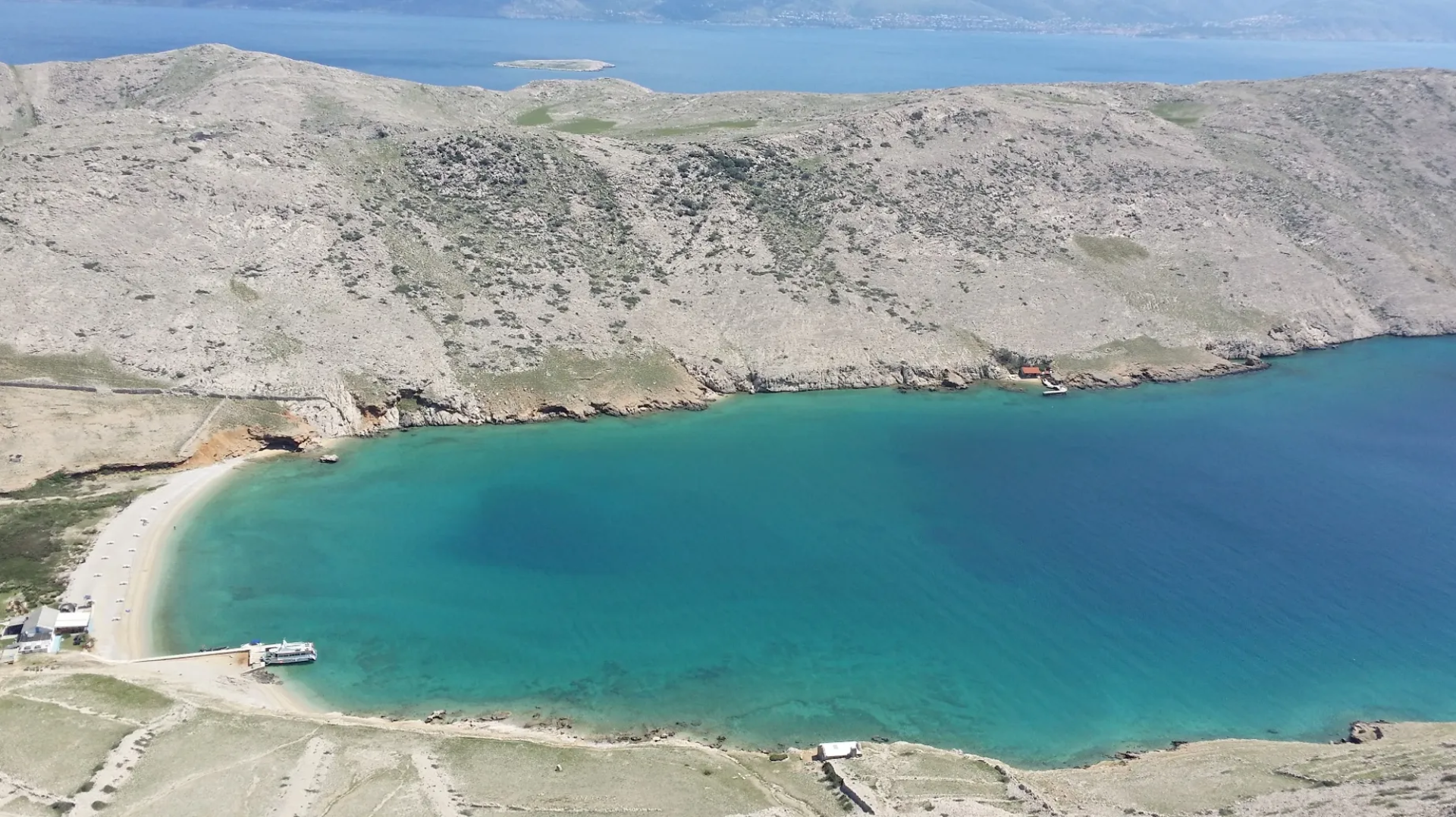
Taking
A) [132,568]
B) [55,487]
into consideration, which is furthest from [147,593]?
[55,487]

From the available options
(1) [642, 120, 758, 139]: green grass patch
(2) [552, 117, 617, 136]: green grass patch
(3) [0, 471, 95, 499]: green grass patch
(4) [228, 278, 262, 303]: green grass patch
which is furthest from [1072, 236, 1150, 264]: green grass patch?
(3) [0, 471, 95, 499]: green grass patch

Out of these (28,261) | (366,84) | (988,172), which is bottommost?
(28,261)

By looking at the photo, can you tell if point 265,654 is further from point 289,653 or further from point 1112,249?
point 1112,249

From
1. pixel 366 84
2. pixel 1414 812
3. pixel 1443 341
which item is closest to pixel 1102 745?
pixel 1414 812

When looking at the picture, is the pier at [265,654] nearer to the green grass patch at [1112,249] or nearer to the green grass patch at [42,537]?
the green grass patch at [42,537]

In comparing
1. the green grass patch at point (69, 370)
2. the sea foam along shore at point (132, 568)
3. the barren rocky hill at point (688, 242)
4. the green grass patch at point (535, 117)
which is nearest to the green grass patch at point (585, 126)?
the barren rocky hill at point (688, 242)

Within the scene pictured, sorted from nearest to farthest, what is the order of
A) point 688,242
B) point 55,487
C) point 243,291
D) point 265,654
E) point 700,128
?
1. point 265,654
2. point 55,487
3. point 243,291
4. point 688,242
5. point 700,128

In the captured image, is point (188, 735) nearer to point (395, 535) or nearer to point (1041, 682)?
point (395, 535)
